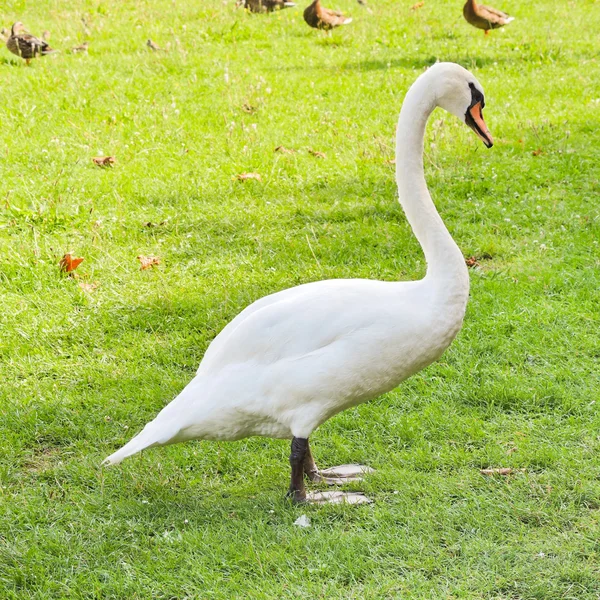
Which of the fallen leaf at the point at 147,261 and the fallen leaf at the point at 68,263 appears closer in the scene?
the fallen leaf at the point at 68,263

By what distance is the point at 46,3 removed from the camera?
48.9 feet

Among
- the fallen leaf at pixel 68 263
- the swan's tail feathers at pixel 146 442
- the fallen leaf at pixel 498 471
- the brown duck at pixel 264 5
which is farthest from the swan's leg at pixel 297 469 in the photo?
the brown duck at pixel 264 5

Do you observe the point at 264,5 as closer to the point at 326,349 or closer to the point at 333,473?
the point at 333,473

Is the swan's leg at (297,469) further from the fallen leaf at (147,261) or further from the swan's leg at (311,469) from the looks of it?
the fallen leaf at (147,261)

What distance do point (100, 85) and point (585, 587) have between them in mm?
8240

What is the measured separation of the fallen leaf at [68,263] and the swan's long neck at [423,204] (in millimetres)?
2958

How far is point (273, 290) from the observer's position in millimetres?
6113

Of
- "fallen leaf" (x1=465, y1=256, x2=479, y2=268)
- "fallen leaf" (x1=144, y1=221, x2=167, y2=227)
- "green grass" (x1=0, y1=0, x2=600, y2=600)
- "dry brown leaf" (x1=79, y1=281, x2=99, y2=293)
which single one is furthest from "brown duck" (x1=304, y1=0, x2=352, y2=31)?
"dry brown leaf" (x1=79, y1=281, x2=99, y2=293)

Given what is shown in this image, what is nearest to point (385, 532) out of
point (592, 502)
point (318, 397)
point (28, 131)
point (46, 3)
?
point (318, 397)

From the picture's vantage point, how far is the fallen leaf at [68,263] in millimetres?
6301

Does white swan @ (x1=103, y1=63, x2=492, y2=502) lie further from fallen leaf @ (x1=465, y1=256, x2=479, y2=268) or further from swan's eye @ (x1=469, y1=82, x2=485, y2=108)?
fallen leaf @ (x1=465, y1=256, x2=479, y2=268)

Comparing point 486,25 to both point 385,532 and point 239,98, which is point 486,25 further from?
point 385,532

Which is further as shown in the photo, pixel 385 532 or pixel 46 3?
pixel 46 3

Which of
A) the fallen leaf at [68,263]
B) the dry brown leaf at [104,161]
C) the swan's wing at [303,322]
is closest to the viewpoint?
the swan's wing at [303,322]
